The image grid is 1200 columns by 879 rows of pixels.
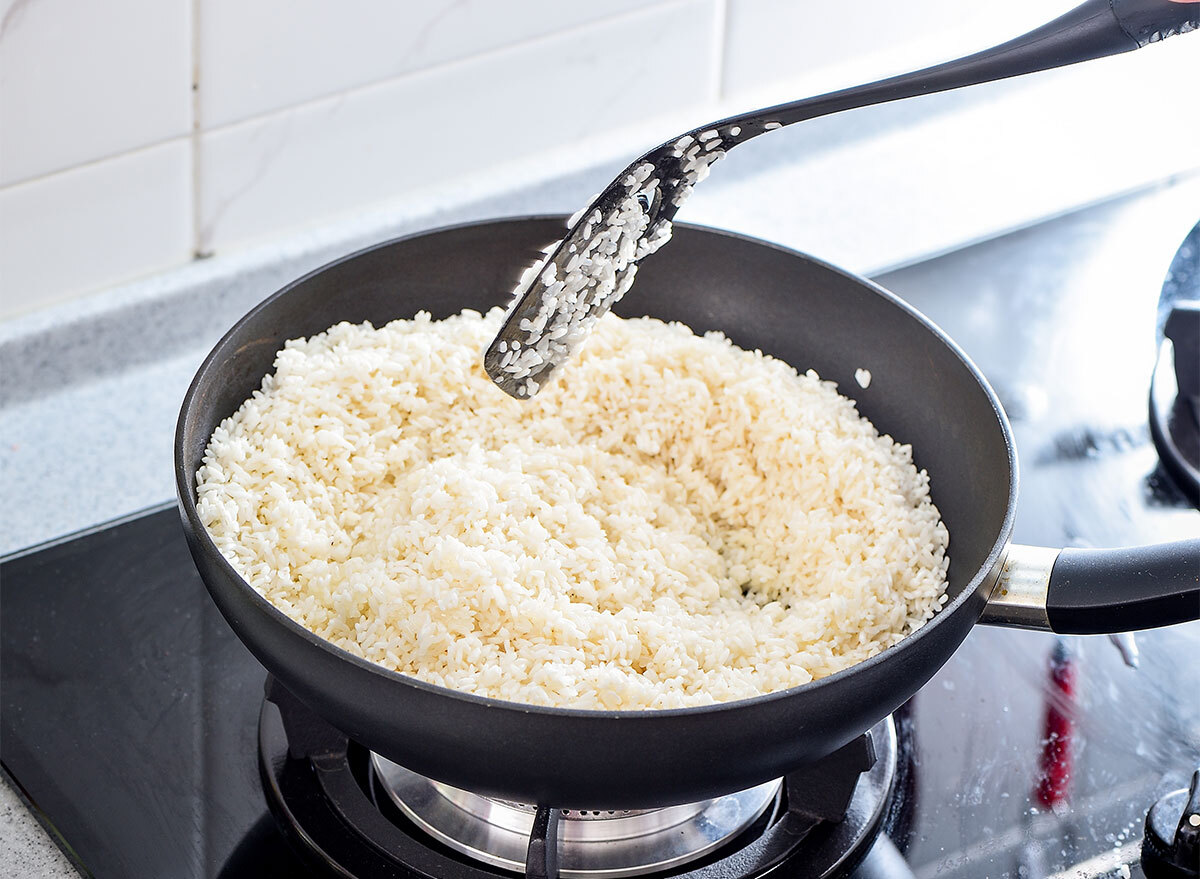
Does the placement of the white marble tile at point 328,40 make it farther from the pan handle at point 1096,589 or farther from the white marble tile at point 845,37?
the pan handle at point 1096,589

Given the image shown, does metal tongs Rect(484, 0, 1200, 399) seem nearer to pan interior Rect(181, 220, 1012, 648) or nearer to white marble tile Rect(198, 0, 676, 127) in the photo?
pan interior Rect(181, 220, 1012, 648)

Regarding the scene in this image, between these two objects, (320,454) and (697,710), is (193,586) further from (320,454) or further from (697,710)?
(697,710)

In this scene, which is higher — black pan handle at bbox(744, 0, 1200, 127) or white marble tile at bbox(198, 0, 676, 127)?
black pan handle at bbox(744, 0, 1200, 127)

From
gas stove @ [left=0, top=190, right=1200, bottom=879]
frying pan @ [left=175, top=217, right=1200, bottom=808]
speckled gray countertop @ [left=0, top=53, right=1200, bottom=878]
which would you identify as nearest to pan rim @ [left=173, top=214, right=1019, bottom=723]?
frying pan @ [left=175, top=217, right=1200, bottom=808]

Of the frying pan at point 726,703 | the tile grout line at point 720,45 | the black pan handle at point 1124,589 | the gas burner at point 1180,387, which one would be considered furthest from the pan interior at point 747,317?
the tile grout line at point 720,45

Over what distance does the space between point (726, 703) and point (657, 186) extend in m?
0.38

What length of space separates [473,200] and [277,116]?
24cm

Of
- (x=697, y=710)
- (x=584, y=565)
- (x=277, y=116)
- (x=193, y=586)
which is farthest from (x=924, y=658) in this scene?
(x=277, y=116)

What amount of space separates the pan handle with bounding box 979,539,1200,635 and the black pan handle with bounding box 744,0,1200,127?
0.28m

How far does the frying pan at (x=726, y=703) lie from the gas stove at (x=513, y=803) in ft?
0.38

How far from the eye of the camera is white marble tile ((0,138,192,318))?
118cm

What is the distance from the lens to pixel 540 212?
152 centimetres

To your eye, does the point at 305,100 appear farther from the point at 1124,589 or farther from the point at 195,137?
the point at 1124,589

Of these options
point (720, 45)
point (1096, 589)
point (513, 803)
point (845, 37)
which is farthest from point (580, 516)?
point (845, 37)
